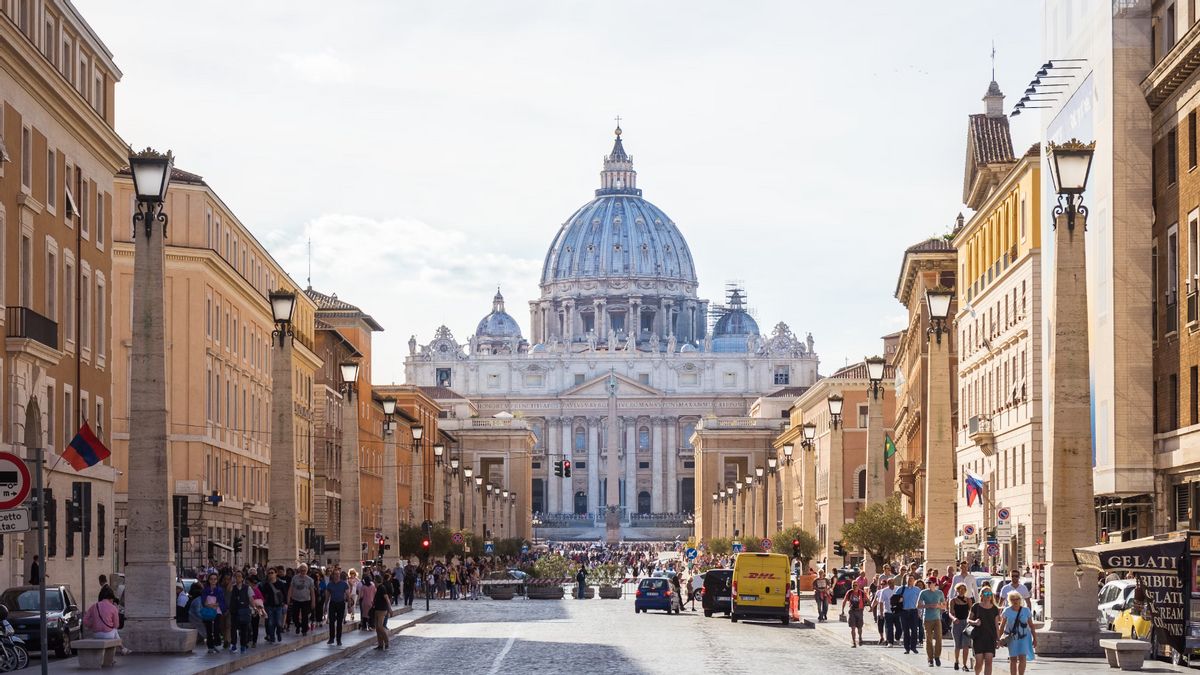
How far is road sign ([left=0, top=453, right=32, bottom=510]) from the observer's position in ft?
65.2

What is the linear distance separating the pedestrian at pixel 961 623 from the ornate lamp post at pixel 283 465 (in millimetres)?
14655

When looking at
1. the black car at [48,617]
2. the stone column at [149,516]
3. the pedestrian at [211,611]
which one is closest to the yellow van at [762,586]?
the pedestrian at [211,611]

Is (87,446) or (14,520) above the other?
(87,446)

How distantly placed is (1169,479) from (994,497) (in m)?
21.7

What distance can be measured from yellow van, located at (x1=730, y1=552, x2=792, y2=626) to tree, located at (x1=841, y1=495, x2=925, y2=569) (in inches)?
98.0

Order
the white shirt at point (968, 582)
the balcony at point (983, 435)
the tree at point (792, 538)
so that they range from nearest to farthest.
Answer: the white shirt at point (968, 582), the balcony at point (983, 435), the tree at point (792, 538)

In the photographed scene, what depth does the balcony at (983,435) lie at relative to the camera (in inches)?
2660

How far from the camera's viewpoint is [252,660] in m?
34.1

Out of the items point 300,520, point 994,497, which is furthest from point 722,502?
point 994,497

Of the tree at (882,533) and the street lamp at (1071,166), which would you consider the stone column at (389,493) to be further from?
the street lamp at (1071,166)

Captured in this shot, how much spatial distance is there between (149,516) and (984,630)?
1239 cm

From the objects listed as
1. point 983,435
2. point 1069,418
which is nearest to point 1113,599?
point 1069,418

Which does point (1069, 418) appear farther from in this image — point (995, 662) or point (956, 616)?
point (995, 662)

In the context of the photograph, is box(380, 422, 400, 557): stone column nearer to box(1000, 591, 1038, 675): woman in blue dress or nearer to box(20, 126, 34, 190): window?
box(20, 126, 34, 190): window
